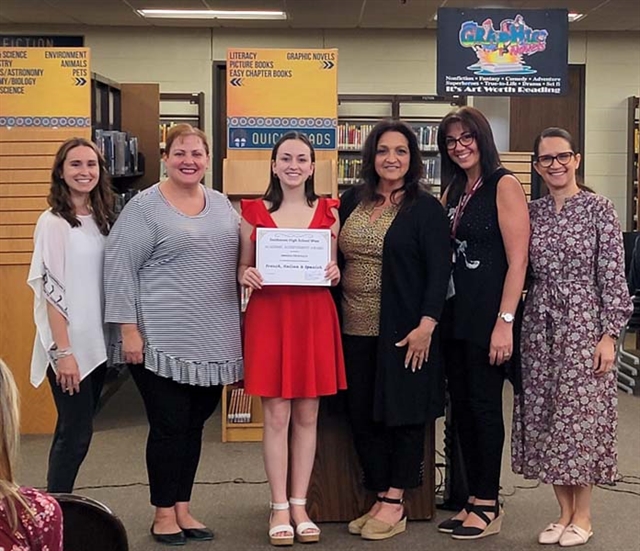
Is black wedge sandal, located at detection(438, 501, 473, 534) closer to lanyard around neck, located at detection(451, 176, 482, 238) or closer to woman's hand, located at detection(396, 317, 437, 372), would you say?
woman's hand, located at detection(396, 317, 437, 372)

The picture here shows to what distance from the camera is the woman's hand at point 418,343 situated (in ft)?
10.6

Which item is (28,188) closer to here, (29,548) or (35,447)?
(35,447)

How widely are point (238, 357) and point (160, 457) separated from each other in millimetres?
466

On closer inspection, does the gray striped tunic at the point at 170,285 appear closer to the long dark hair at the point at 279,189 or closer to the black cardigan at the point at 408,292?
the long dark hair at the point at 279,189

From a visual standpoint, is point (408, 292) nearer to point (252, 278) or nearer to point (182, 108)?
point (252, 278)

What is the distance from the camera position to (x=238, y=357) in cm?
331

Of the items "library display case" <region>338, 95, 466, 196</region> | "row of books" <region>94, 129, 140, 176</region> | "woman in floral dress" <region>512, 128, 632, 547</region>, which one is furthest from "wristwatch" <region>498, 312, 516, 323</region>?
"library display case" <region>338, 95, 466, 196</region>

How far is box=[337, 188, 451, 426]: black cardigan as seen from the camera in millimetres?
3227

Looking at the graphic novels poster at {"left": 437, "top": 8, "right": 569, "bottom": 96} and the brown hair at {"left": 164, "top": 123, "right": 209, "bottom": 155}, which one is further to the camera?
the graphic novels poster at {"left": 437, "top": 8, "right": 569, "bottom": 96}

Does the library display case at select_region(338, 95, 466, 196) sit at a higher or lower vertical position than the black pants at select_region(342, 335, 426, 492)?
higher

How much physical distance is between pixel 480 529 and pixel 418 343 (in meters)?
0.81

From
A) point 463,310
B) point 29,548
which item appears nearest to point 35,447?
point 463,310

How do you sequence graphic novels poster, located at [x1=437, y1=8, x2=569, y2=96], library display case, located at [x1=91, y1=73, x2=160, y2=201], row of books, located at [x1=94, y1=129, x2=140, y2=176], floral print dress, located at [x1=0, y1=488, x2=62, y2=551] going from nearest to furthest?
floral print dress, located at [x1=0, y1=488, x2=62, y2=551], graphic novels poster, located at [x1=437, y1=8, x2=569, y2=96], row of books, located at [x1=94, y1=129, x2=140, y2=176], library display case, located at [x1=91, y1=73, x2=160, y2=201]

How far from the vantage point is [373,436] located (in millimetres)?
3439
